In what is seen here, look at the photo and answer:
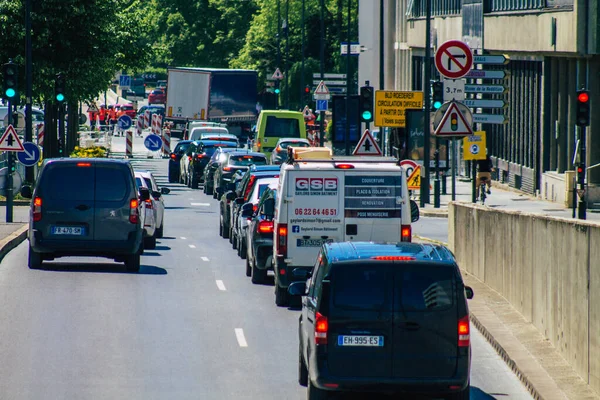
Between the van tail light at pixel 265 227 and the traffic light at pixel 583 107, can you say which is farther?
the traffic light at pixel 583 107

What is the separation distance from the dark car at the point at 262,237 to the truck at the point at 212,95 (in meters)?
53.0

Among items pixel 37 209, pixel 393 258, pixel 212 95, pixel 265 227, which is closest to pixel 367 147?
pixel 37 209

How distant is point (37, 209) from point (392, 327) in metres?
13.1

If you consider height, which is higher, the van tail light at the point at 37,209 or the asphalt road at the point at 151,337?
the van tail light at the point at 37,209

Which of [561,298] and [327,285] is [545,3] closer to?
[561,298]

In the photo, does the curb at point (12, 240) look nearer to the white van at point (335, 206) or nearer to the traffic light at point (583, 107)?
the white van at point (335, 206)

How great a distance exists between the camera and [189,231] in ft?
120

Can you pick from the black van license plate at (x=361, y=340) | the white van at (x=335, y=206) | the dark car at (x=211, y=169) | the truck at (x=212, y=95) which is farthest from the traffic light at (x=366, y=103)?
the truck at (x=212, y=95)

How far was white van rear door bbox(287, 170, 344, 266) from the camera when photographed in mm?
19812

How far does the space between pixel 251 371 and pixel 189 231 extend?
70.7ft

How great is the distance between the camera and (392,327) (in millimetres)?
11922

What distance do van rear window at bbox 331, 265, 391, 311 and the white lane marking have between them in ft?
16.6

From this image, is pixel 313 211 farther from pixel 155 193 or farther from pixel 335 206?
pixel 155 193

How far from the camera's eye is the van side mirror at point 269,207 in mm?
22906
